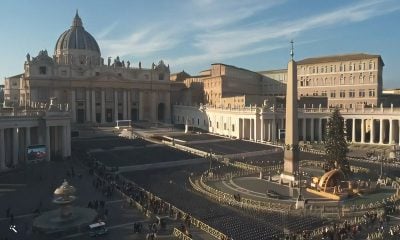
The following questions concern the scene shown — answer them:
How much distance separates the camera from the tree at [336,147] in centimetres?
3828

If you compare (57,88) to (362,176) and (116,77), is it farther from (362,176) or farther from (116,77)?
(362,176)

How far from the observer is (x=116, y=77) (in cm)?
9612

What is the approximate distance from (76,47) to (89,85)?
66.7ft

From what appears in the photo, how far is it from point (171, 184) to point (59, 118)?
20.0 m

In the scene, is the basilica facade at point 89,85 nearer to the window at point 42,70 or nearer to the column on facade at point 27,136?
the window at point 42,70

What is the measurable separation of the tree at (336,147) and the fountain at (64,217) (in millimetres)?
22647

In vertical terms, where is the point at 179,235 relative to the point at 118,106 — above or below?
below

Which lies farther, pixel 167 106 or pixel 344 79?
pixel 167 106

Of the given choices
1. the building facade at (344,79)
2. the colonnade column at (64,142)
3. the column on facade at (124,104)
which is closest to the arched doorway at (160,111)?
the column on facade at (124,104)

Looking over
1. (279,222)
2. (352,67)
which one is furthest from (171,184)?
(352,67)

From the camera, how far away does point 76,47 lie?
108250 mm

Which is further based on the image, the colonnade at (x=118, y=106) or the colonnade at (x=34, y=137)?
the colonnade at (x=118, y=106)

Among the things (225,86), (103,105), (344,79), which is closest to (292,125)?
(344,79)

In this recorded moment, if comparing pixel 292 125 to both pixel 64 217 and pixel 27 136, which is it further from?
pixel 27 136
